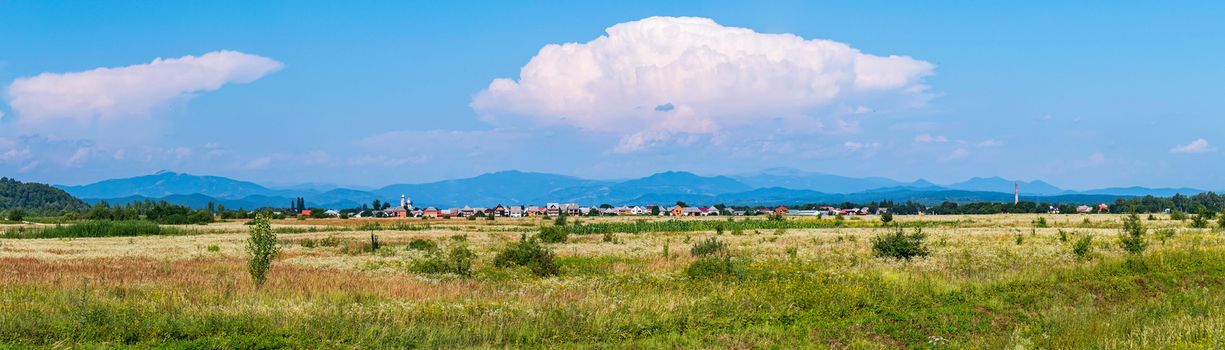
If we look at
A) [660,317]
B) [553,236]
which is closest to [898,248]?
[660,317]

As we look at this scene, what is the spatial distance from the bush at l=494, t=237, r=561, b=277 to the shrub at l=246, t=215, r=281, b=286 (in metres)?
9.22

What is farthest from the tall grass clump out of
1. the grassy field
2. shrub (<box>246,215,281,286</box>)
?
shrub (<box>246,215,281,286</box>)

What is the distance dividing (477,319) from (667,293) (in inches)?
247

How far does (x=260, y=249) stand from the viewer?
80.8 feet

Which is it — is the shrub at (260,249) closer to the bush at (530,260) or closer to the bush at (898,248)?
the bush at (530,260)

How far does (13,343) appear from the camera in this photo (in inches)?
574

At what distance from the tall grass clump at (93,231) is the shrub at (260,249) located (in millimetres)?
59279

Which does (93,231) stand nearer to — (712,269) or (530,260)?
(530,260)

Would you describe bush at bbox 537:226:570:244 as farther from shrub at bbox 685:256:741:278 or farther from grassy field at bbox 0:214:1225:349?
shrub at bbox 685:256:741:278

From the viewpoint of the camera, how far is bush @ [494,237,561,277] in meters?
30.5

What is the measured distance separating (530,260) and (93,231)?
2547 inches

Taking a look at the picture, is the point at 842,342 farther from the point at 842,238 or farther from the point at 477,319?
the point at 842,238

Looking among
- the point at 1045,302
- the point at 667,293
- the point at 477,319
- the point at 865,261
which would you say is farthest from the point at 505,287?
the point at 865,261

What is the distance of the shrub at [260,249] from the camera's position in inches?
956
